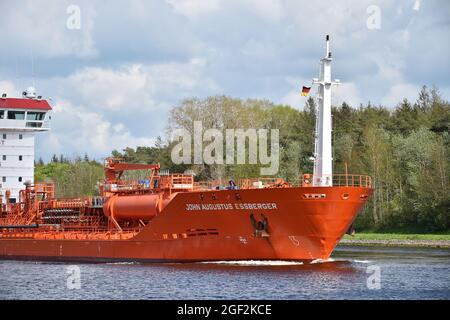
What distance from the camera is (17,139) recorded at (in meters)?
66.6

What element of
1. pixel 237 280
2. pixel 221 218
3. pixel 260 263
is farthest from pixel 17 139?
pixel 237 280

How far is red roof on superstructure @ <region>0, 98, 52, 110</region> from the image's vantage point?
6612 centimetres

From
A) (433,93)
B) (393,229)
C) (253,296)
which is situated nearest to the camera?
(253,296)

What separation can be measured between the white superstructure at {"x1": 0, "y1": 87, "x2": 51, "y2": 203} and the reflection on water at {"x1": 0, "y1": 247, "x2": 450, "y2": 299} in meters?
14.6

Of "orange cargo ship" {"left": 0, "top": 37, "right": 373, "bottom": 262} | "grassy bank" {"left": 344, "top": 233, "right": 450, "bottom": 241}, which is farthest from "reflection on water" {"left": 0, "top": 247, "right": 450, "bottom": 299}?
"grassy bank" {"left": 344, "top": 233, "right": 450, "bottom": 241}

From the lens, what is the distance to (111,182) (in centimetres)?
5725

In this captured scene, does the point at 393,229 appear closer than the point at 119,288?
No

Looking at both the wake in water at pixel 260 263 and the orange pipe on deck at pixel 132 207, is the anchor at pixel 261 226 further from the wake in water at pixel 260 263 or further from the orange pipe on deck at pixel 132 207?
the orange pipe on deck at pixel 132 207

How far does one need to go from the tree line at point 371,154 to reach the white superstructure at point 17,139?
24863 mm

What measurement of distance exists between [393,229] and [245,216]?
36133 millimetres

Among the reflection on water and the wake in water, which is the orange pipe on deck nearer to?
the reflection on water
